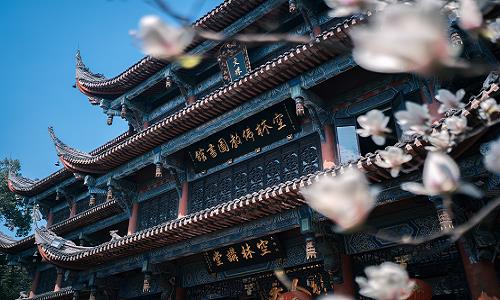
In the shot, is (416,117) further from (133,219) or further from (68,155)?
(68,155)

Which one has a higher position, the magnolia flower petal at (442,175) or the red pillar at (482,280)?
the red pillar at (482,280)

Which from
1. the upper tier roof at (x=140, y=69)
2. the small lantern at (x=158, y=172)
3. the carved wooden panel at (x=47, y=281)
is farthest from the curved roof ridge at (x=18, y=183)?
the small lantern at (x=158, y=172)

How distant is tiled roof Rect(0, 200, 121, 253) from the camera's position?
11.8m

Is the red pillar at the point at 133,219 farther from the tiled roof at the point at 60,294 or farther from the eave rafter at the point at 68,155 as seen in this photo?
the tiled roof at the point at 60,294

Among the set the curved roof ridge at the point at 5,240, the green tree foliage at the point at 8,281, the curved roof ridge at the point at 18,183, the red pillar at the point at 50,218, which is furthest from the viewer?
the green tree foliage at the point at 8,281

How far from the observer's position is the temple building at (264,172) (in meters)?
5.12

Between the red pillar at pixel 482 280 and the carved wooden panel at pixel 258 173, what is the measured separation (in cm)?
286

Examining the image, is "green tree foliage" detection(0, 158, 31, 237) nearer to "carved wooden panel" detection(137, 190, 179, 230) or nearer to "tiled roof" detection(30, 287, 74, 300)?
"tiled roof" detection(30, 287, 74, 300)

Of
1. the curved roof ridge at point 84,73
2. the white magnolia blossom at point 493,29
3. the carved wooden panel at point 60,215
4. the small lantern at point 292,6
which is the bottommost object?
the white magnolia blossom at point 493,29

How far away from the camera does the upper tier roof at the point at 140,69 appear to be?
8820 millimetres

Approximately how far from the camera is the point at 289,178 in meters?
7.07

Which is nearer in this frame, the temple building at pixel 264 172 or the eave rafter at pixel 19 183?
the temple building at pixel 264 172

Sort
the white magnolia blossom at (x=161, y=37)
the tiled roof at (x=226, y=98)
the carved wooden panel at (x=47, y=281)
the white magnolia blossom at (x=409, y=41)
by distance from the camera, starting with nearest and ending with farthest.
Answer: the white magnolia blossom at (x=409, y=41) → the white magnolia blossom at (x=161, y=37) → the tiled roof at (x=226, y=98) → the carved wooden panel at (x=47, y=281)

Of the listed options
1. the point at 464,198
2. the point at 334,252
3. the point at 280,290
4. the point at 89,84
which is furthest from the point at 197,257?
the point at 89,84
